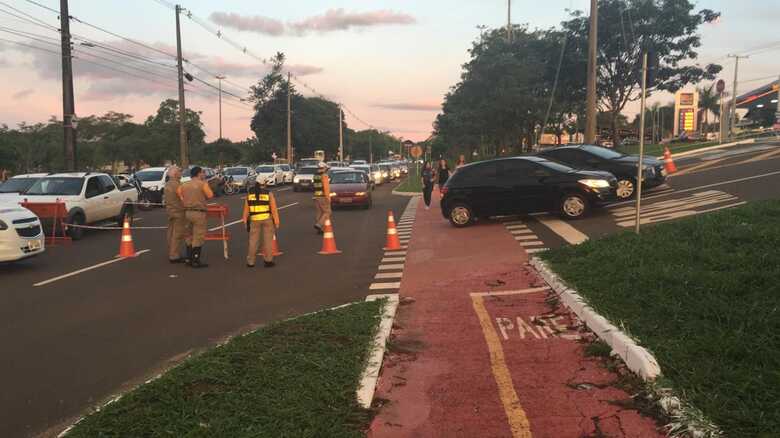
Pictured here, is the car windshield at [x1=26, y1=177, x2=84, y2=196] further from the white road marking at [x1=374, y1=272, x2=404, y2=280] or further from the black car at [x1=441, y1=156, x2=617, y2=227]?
the white road marking at [x1=374, y1=272, x2=404, y2=280]

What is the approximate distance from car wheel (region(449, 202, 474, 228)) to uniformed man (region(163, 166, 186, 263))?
6707 millimetres

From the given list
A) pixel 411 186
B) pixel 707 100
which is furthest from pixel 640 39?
pixel 707 100

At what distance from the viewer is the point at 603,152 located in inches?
683

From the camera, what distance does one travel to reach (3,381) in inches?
201

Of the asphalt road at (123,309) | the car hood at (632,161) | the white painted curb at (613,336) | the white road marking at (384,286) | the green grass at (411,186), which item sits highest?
the car hood at (632,161)

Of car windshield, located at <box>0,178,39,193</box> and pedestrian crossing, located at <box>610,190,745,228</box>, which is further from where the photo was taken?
car windshield, located at <box>0,178,39,193</box>

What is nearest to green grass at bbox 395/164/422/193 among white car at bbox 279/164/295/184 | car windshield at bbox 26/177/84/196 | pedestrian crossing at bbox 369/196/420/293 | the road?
white car at bbox 279/164/295/184

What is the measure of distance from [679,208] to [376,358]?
10834mm

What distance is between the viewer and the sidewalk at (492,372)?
157 inches

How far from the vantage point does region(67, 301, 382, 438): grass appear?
3795mm

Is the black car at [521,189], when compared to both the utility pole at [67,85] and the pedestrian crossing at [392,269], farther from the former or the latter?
the utility pole at [67,85]

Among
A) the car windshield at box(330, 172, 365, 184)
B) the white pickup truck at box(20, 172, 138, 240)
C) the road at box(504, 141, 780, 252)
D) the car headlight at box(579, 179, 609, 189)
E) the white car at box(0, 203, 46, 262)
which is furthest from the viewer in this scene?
→ the car windshield at box(330, 172, 365, 184)

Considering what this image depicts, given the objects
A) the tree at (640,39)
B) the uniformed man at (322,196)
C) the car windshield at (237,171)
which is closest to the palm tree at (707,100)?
the tree at (640,39)

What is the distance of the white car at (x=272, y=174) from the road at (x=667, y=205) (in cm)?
2728
